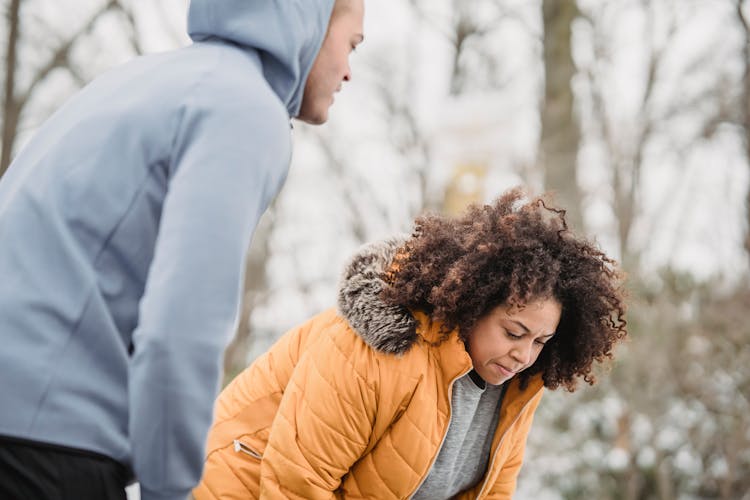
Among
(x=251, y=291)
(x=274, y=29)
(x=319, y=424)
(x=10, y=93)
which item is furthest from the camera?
(x=251, y=291)

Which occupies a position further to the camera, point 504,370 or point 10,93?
point 10,93

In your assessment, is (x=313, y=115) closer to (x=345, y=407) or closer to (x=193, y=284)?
(x=193, y=284)

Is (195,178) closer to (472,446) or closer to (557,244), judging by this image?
(557,244)

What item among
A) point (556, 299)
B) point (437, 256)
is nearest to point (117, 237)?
point (437, 256)

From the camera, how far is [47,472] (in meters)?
1.25

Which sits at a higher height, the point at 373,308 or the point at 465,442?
the point at 373,308

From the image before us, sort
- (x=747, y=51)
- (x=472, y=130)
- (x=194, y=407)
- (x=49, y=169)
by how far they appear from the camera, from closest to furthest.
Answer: (x=194, y=407), (x=49, y=169), (x=472, y=130), (x=747, y=51)

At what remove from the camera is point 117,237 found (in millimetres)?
1311

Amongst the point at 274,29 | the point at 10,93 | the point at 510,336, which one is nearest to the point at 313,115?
the point at 274,29

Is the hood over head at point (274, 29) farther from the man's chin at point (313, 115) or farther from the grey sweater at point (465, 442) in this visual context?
the grey sweater at point (465, 442)

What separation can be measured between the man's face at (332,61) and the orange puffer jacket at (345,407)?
81 centimetres

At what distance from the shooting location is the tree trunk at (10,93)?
20.9 ft

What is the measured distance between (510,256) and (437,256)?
0.22 m

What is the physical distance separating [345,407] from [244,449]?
0.35 metres
